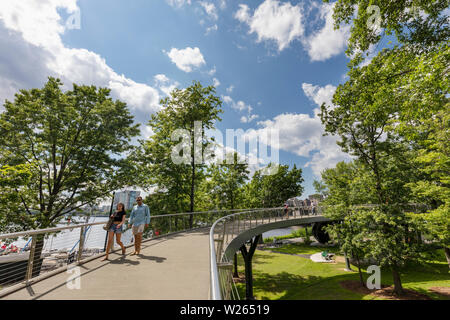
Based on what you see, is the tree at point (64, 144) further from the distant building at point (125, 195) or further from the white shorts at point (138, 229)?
the white shorts at point (138, 229)

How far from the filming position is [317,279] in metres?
18.5

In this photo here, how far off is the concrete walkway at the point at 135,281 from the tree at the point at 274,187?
93.6ft

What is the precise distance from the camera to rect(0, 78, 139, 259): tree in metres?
13.1

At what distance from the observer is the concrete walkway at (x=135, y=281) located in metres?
3.72

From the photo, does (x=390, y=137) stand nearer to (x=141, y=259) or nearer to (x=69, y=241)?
(x=141, y=259)

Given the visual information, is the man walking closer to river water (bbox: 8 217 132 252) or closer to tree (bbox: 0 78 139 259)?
river water (bbox: 8 217 132 252)

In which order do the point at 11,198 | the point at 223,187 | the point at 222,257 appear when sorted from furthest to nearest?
the point at 223,187
the point at 11,198
the point at 222,257

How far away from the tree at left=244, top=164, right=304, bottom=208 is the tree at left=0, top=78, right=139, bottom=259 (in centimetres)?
2359

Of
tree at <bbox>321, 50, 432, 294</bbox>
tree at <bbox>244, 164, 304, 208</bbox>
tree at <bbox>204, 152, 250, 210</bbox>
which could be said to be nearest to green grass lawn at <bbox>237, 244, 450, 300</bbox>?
tree at <bbox>321, 50, 432, 294</bbox>

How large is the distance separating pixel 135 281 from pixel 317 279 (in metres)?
20.0

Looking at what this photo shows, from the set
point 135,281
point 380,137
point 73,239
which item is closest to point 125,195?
point 73,239

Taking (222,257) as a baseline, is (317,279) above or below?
below

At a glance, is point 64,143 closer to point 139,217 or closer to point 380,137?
point 139,217
